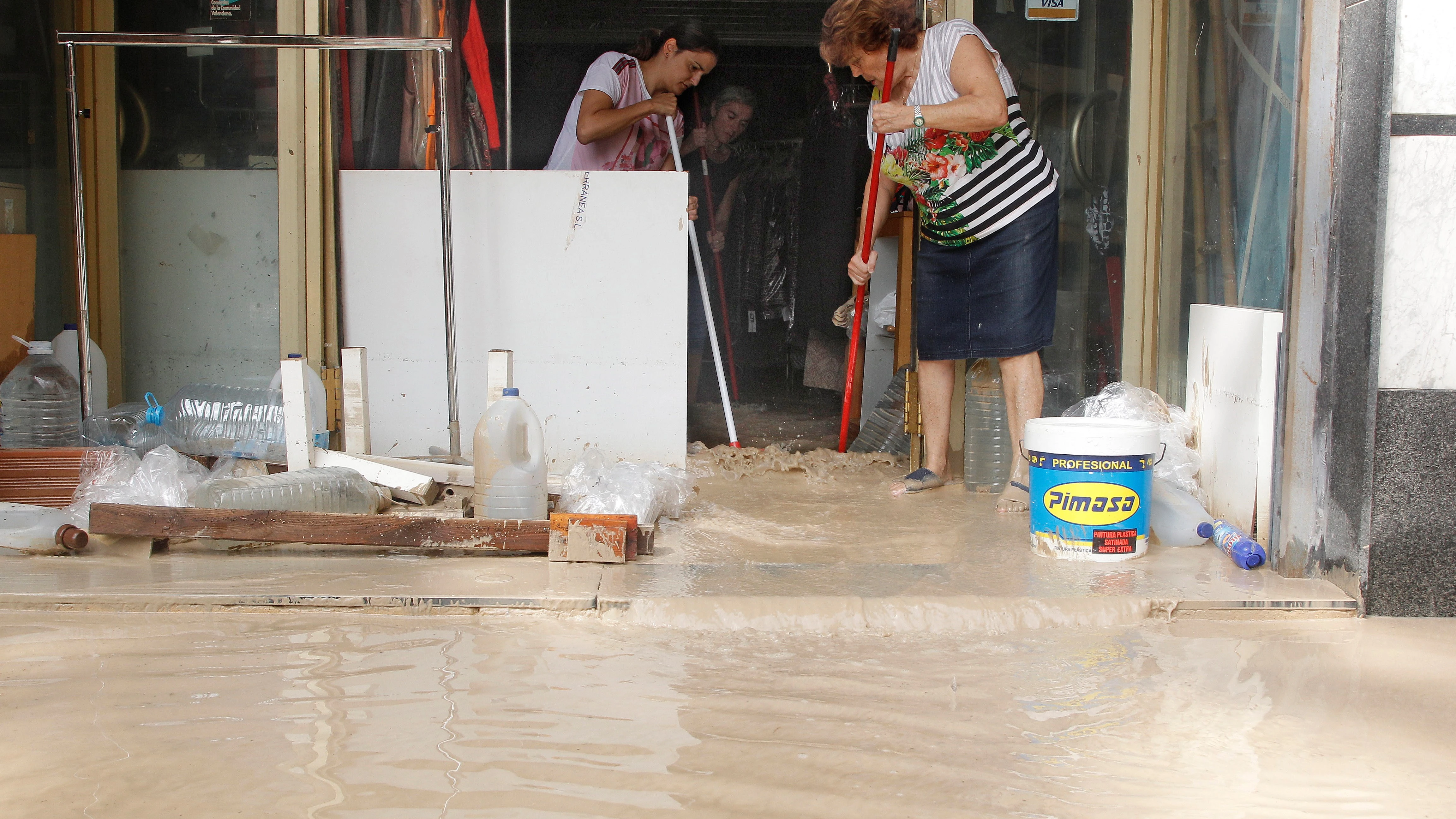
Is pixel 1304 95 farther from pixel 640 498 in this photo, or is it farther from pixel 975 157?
pixel 640 498

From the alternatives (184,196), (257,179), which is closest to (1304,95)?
(257,179)

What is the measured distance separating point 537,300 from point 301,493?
96 centimetres

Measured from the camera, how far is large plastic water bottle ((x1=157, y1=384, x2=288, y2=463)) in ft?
9.52

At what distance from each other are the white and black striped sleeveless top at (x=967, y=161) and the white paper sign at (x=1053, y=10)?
41 centimetres

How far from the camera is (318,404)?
309 cm

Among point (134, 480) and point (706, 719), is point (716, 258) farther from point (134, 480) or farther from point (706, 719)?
point (706, 719)

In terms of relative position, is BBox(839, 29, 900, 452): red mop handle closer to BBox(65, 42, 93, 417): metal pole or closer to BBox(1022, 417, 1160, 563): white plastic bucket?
BBox(1022, 417, 1160, 563): white plastic bucket

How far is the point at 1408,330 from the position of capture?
1.96 m

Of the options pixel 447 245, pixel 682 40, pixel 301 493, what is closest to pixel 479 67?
pixel 682 40

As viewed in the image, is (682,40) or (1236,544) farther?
(682,40)

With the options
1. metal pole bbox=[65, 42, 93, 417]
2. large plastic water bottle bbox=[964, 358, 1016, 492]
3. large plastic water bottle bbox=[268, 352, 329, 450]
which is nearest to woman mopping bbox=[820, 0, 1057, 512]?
large plastic water bottle bbox=[964, 358, 1016, 492]

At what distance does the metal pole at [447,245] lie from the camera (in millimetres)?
2836

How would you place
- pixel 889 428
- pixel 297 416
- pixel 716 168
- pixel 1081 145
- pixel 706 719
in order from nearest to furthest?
pixel 706 719, pixel 297 416, pixel 1081 145, pixel 889 428, pixel 716 168

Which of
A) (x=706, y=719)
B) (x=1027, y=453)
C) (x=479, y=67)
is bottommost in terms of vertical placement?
(x=706, y=719)
